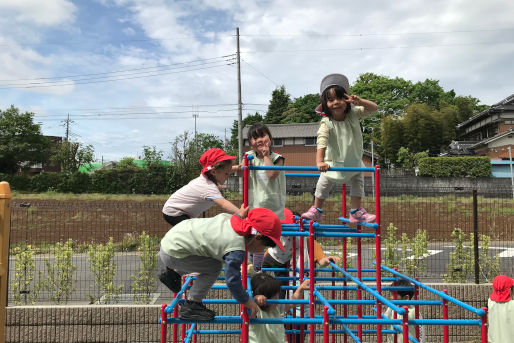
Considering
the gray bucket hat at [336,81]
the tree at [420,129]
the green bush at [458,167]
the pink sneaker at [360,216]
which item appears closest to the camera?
the pink sneaker at [360,216]

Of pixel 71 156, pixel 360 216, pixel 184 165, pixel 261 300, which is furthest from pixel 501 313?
pixel 71 156

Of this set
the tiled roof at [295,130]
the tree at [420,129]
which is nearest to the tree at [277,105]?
the tiled roof at [295,130]

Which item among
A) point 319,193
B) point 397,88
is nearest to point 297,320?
point 319,193

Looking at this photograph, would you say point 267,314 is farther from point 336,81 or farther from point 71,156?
point 71,156

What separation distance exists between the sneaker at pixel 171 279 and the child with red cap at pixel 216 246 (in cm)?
51

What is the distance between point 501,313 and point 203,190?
9.77ft

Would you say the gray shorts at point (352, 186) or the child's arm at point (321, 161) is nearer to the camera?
the child's arm at point (321, 161)

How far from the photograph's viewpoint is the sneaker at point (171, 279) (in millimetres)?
3006

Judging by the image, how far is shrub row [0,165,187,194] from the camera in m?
29.3

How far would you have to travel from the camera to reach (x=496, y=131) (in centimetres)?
3425

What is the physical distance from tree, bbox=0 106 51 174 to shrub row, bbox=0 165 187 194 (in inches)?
367

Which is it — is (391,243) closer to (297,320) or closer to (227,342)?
(227,342)

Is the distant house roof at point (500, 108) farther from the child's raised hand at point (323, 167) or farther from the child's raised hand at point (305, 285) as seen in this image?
the child's raised hand at point (305, 285)

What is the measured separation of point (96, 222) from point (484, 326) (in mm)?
14112
